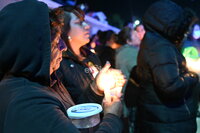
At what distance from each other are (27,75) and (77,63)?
1.15 metres

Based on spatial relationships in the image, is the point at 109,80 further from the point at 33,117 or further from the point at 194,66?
the point at 194,66

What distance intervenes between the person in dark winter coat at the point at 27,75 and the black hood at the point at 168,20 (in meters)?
1.58

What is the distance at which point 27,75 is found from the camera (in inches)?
41.5

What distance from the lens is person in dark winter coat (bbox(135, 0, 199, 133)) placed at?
7.35ft

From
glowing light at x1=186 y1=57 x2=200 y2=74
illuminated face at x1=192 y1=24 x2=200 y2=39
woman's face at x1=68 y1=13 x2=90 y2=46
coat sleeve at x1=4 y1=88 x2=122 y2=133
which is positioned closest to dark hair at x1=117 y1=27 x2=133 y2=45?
glowing light at x1=186 y1=57 x2=200 y2=74

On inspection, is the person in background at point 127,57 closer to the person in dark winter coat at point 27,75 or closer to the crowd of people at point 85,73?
the crowd of people at point 85,73

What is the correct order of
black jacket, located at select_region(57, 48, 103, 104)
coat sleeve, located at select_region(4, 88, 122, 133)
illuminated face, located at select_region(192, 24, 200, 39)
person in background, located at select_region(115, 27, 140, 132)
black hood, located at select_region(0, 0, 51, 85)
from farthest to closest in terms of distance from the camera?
illuminated face, located at select_region(192, 24, 200, 39), person in background, located at select_region(115, 27, 140, 132), black jacket, located at select_region(57, 48, 103, 104), black hood, located at select_region(0, 0, 51, 85), coat sleeve, located at select_region(4, 88, 122, 133)

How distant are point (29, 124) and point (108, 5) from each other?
16.9 meters

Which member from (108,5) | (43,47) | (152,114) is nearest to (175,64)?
(152,114)

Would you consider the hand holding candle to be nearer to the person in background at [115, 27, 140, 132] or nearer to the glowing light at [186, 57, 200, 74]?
the glowing light at [186, 57, 200, 74]

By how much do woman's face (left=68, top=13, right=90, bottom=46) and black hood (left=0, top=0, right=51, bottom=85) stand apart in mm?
1226

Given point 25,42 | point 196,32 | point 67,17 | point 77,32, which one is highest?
point 25,42

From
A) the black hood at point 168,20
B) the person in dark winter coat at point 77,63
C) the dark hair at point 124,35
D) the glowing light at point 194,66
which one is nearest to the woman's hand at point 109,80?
the person in dark winter coat at point 77,63

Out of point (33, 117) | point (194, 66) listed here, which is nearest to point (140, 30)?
point (194, 66)
